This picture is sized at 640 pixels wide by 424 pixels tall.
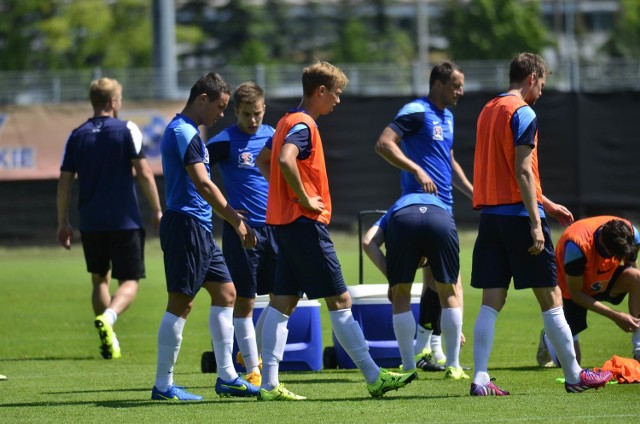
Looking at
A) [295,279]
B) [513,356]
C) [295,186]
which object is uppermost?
[295,186]

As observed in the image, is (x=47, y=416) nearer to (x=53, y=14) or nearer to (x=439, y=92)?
(x=439, y=92)

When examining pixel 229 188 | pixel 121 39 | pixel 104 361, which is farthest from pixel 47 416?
pixel 121 39

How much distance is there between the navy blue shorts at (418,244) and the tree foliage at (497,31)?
42148 mm

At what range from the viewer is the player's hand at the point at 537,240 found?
24.8 ft

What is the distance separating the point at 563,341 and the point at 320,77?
2133mm

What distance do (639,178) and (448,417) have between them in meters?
15.0

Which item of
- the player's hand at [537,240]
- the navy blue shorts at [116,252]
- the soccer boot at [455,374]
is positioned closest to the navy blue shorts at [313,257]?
the player's hand at [537,240]

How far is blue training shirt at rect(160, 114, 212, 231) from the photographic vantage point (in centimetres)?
774

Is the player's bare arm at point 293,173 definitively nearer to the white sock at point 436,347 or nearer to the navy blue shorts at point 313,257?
the navy blue shorts at point 313,257

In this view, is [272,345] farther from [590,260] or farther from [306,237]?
[590,260]

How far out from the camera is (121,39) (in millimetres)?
48688

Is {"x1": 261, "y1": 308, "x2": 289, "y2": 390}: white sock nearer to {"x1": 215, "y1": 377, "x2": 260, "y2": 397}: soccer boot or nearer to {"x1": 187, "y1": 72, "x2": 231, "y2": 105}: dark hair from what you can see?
{"x1": 215, "y1": 377, "x2": 260, "y2": 397}: soccer boot

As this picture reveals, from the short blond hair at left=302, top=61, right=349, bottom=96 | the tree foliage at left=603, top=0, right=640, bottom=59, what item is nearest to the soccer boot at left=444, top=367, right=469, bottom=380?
the short blond hair at left=302, top=61, right=349, bottom=96

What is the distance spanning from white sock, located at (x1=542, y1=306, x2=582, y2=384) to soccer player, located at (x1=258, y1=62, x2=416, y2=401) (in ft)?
3.05
